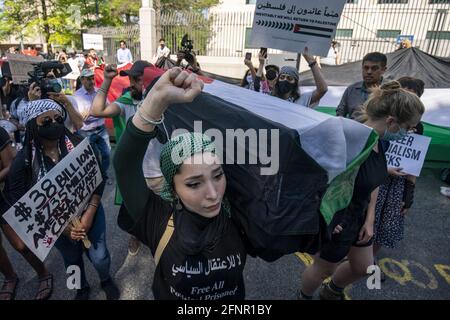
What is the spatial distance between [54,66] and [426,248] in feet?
16.5

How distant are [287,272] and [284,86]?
2.08 meters

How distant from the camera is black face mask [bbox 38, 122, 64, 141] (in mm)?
2218

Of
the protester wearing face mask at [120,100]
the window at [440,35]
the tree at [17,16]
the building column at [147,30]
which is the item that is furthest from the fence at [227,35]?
the protester wearing face mask at [120,100]

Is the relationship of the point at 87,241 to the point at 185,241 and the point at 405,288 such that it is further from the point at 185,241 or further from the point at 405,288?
the point at 405,288

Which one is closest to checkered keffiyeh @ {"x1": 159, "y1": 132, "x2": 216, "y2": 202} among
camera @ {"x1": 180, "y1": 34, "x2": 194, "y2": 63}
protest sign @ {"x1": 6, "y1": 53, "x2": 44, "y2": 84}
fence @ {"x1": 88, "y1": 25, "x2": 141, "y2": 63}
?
camera @ {"x1": 180, "y1": 34, "x2": 194, "y2": 63}

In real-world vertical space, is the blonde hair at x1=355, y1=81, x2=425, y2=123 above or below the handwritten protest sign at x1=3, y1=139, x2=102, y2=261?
above

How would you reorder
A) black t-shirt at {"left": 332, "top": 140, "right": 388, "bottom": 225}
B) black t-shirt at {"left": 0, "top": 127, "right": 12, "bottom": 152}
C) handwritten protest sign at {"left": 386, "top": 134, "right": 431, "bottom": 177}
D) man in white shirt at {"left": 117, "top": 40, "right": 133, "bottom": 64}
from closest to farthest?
black t-shirt at {"left": 332, "top": 140, "right": 388, "bottom": 225}, black t-shirt at {"left": 0, "top": 127, "right": 12, "bottom": 152}, handwritten protest sign at {"left": 386, "top": 134, "right": 431, "bottom": 177}, man in white shirt at {"left": 117, "top": 40, "right": 133, "bottom": 64}

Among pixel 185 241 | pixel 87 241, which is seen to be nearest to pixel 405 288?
pixel 185 241

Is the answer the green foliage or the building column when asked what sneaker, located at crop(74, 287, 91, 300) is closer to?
the building column

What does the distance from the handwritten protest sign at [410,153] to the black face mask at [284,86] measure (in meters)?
1.25

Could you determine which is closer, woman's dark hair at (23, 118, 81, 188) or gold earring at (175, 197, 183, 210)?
gold earring at (175, 197, 183, 210)

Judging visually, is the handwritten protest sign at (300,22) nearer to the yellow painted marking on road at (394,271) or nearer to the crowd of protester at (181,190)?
the crowd of protester at (181,190)

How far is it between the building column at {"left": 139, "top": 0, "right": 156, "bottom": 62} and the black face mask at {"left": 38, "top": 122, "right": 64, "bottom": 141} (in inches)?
490
